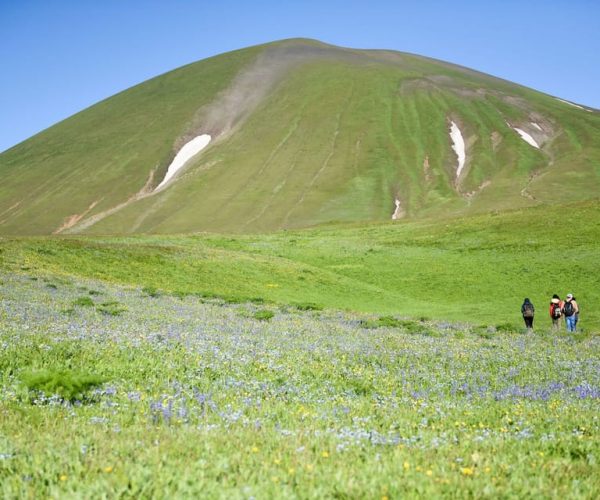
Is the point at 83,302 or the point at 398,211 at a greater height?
the point at 398,211

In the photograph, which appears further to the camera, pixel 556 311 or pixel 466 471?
pixel 556 311

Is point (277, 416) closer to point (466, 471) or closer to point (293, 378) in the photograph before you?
point (293, 378)

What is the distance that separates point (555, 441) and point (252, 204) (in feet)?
519

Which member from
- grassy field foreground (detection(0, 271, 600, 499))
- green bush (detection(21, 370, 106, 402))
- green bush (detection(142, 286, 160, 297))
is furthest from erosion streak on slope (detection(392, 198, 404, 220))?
green bush (detection(21, 370, 106, 402))

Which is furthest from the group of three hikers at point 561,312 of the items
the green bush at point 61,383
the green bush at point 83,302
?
the green bush at point 61,383

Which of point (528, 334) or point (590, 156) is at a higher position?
point (590, 156)

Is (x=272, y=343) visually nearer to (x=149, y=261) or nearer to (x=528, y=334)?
(x=528, y=334)

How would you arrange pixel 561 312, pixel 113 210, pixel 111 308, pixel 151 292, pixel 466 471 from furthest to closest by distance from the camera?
pixel 113 210 → pixel 151 292 → pixel 561 312 → pixel 111 308 → pixel 466 471

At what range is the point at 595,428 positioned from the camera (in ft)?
32.1

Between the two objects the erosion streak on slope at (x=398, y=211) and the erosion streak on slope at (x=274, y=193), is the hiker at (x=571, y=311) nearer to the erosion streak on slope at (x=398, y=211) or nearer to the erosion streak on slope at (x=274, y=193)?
the erosion streak on slope at (x=274, y=193)

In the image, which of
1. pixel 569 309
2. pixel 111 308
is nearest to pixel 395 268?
pixel 569 309

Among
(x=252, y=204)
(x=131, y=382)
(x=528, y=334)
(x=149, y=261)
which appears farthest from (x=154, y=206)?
(x=131, y=382)

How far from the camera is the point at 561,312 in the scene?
36344 mm

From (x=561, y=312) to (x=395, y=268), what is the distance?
87.0ft
